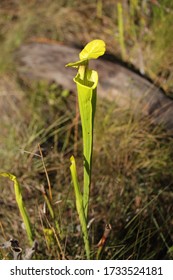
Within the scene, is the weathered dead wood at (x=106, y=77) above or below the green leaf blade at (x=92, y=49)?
below

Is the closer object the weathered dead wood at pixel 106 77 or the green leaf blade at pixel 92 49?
the green leaf blade at pixel 92 49

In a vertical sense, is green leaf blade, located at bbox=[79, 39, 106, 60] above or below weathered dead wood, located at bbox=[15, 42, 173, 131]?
above

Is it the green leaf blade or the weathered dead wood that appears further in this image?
the weathered dead wood

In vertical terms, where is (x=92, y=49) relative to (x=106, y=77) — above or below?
above

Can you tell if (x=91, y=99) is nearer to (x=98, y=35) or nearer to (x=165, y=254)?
(x=165, y=254)

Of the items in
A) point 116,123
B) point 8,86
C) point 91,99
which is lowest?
point 8,86

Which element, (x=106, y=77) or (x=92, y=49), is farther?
(x=106, y=77)
